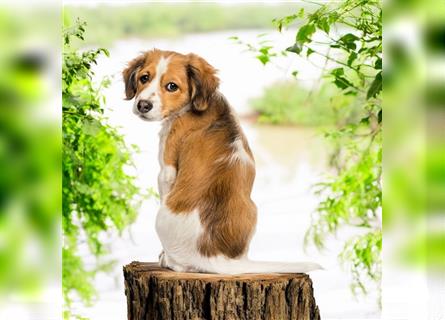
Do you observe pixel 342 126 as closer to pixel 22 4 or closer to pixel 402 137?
pixel 402 137

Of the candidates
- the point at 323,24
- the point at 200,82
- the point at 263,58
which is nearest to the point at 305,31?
the point at 323,24

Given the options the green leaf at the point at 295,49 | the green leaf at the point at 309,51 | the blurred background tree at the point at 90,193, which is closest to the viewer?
the green leaf at the point at 295,49

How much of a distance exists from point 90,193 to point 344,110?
900mm

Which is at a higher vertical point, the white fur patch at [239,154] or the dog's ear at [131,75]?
the dog's ear at [131,75]

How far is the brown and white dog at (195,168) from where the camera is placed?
1882 millimetres

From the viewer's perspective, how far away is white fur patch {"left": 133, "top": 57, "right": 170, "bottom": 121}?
187 centimetres

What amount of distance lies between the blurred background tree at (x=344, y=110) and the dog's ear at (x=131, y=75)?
0.33m

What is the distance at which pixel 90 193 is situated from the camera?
242 centimetres

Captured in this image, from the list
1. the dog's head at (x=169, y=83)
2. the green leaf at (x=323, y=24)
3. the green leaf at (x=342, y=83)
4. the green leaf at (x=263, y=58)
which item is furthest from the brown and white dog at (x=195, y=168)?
the green leaf at (x=342, y=83)

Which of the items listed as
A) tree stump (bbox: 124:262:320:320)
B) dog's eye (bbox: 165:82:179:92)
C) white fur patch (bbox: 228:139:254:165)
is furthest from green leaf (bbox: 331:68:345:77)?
tree stump (bbox: 124:262:320:320)

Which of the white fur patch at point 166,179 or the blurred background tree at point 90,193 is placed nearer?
the white fur patch at point 166,179

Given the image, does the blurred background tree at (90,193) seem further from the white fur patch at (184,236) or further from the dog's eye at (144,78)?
the white fur patch at (184,236)

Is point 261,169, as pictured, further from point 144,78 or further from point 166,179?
point 144,78

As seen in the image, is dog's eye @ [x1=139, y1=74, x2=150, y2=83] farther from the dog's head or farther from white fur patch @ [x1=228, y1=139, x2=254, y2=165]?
white fur patch @ [x1=228, y1=139, x2=254, y2=165]
